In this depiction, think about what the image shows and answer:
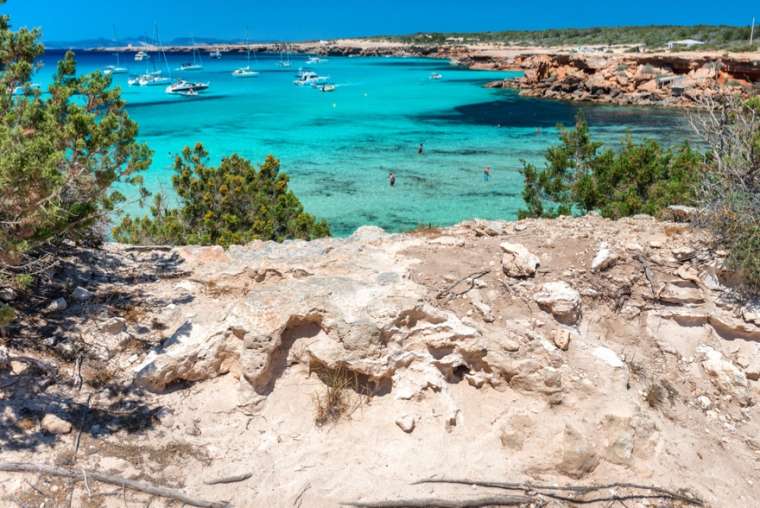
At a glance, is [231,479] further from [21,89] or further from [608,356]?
[21,89]

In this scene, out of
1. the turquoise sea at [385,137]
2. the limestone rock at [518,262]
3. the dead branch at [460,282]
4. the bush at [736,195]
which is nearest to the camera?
the dead branch at [460,282]

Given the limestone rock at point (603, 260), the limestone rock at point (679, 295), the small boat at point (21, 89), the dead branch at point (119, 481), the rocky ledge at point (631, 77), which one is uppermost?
the rocky ledge at point (631, 77)

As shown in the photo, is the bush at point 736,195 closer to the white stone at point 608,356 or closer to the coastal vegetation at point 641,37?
the white stone at point 608,356

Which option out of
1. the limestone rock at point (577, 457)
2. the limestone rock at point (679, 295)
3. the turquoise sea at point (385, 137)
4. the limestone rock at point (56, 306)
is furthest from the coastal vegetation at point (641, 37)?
the limestone rock at point (56, 306)

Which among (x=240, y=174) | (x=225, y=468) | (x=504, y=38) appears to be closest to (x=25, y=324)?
(x=225, y=468)

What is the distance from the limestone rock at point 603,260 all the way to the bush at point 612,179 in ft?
17.0

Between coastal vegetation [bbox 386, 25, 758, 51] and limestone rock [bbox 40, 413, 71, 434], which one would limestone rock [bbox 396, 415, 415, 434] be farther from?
coastal vegetation [bbox 386, 25, 758, 51]

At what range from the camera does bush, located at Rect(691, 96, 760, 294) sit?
716cm

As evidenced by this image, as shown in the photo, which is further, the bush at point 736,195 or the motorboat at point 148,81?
the motorboat at point 148,81

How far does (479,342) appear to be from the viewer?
20.7 feet

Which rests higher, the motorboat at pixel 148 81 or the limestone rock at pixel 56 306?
the motorboat at pixel 148 81

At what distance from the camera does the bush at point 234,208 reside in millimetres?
14188

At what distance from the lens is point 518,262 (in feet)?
24.1

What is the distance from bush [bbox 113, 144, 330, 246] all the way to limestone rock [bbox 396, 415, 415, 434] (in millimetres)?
8601
